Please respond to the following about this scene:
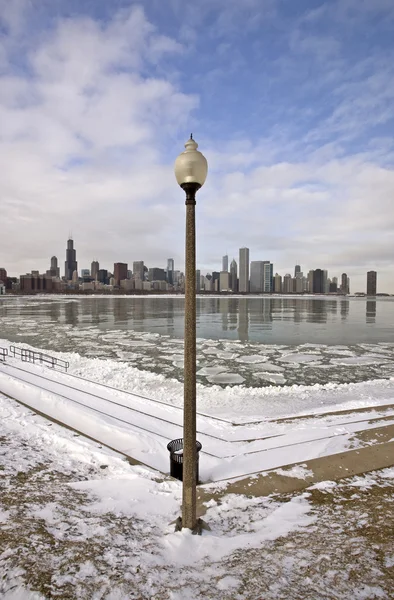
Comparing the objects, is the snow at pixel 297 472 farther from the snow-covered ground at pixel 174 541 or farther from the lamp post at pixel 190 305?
the lamp post at pixel 190 305

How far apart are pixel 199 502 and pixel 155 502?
0.69 meters

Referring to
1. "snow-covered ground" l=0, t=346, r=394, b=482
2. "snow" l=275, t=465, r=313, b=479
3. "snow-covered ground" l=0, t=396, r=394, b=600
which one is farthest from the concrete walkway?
"snow-covered ground" l=0, t=346, r=394, b=482

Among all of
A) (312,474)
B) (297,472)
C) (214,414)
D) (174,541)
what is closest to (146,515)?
(174,541)

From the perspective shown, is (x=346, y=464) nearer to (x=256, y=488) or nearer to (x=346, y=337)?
(x=256, y=488)

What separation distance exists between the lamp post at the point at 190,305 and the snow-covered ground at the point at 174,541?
50 centimetres

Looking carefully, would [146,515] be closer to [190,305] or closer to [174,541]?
[174,541]

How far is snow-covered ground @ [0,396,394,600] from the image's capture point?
12.1ft

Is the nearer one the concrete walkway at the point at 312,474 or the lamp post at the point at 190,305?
the lamp post at the point at 190,305

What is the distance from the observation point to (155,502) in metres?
5.68

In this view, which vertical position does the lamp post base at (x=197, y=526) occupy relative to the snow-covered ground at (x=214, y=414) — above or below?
above

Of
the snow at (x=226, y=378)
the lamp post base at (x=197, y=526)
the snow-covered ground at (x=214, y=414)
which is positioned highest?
the lamp post base at (x=197, y=526)

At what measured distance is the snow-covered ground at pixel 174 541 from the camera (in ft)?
12.1

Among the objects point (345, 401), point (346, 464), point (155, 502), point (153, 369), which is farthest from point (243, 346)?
point (155, 502)

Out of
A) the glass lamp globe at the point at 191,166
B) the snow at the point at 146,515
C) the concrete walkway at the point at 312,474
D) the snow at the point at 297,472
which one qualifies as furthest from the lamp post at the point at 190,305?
the snow at the point at 297,472
